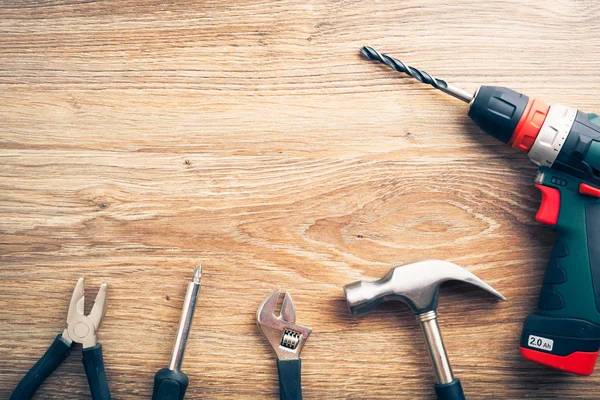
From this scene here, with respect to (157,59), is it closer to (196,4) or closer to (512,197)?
(196,4)

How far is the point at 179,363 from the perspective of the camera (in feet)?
2.68

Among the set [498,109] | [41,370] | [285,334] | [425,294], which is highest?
[498,109]

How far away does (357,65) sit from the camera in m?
0.88

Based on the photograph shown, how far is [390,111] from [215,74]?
0.35 meters

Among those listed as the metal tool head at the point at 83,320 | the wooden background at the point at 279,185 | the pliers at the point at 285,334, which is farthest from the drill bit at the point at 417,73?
the metal tool head at the point at 83,320

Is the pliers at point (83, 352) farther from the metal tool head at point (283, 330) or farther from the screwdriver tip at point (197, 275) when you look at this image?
the metal tool head at point (283, 330)

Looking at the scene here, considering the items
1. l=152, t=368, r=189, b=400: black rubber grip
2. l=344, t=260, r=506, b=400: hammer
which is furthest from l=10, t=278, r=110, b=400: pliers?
l=344, t=260, r=506, b=400: hammer

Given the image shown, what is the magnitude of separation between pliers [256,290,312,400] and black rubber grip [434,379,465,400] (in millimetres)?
249

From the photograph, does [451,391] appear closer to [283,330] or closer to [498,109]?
[283,330]

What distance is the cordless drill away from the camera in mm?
773

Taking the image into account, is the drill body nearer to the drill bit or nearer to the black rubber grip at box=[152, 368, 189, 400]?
the drill bit

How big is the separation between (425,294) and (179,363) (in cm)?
46

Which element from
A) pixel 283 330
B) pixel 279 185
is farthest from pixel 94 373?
pixel 279 185

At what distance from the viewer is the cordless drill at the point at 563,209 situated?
773 millimetres
